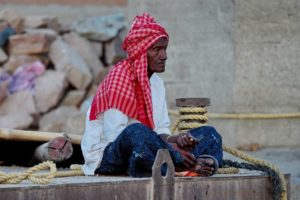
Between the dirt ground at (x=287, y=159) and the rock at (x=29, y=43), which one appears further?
the rock at (x=29, y=43)

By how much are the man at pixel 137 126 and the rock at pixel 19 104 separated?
5937mm

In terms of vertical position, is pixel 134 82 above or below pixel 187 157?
above

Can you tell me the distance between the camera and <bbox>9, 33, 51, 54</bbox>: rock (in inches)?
504

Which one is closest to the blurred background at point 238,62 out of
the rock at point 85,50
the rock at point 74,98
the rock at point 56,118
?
the rock at point 56,118

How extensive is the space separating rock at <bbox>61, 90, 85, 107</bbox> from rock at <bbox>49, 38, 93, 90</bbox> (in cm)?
9

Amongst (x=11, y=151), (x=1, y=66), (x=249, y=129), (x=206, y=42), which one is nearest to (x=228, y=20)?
(x=206, y=42)

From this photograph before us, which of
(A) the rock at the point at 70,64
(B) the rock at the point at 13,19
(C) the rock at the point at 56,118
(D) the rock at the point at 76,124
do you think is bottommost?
(C) the rock at the point at 56,118

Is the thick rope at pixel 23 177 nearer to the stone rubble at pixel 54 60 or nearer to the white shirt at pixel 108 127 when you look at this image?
the white shirt at pixel 108 127

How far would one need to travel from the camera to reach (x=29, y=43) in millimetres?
12867

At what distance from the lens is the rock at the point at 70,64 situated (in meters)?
12.6

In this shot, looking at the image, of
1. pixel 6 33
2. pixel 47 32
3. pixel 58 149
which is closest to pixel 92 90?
pixel 47 32

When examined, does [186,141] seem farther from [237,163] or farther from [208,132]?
[237,163]

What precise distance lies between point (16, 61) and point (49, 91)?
63 cm

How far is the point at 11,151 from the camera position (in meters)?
7.56
